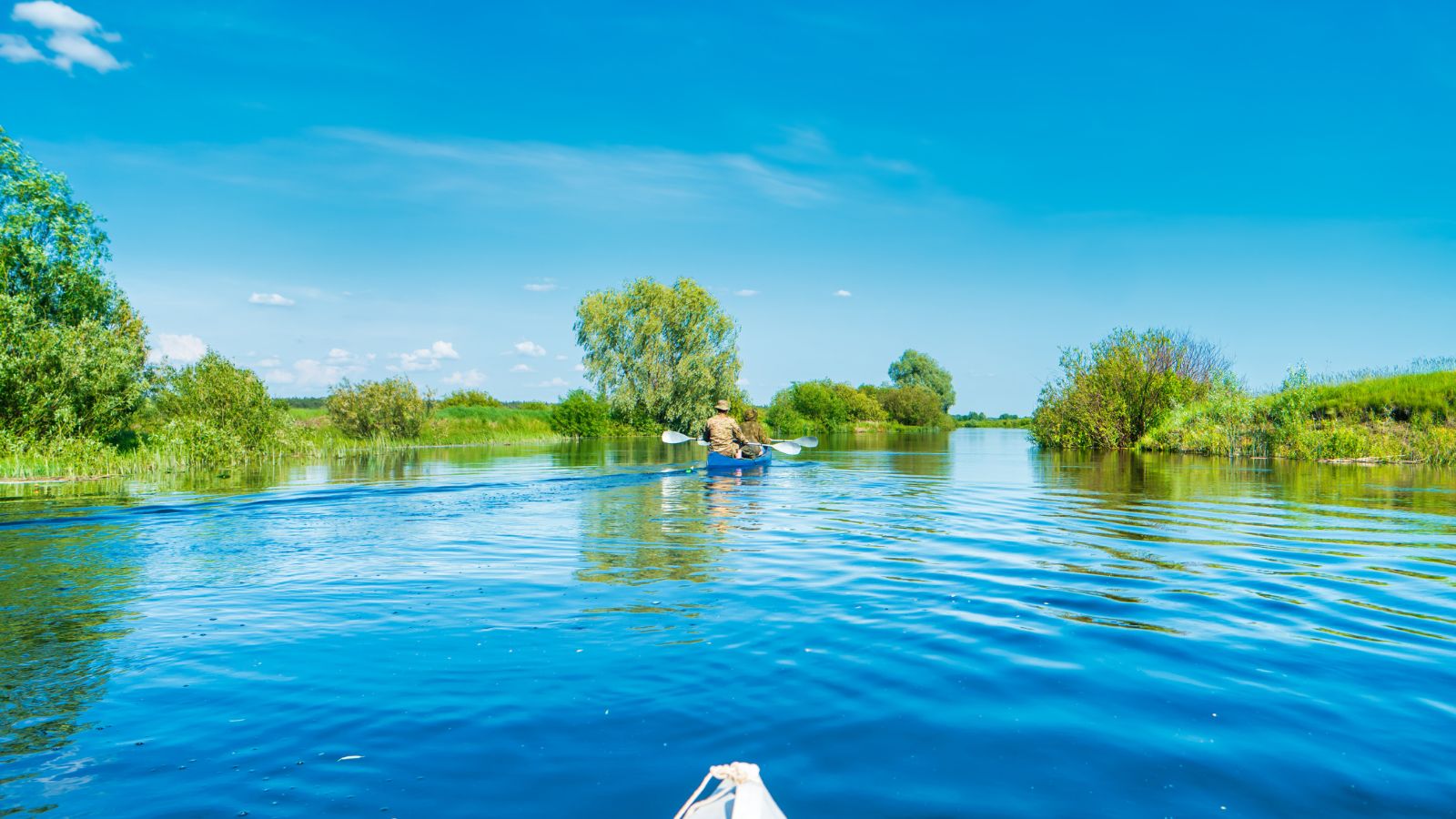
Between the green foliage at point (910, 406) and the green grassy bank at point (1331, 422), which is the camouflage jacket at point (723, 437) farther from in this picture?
the green foliage at point (910, 406)

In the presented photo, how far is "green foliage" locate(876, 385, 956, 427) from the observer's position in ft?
343

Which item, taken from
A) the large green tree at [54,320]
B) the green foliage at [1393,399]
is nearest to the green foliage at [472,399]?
the large green tree at [54,320]

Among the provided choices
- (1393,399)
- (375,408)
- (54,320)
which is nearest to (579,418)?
(375,408)

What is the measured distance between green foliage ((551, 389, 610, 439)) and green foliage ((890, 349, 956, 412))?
68852 mm

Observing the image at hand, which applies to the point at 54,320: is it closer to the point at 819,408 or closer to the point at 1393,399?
the point at 1393,399

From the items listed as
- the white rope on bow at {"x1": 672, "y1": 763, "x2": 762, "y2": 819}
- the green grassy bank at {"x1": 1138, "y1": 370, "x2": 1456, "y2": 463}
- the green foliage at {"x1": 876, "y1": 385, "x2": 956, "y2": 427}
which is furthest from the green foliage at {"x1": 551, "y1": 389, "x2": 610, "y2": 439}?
the white rope on bow at {"x1": 672, "y1": 763, "x2": 762, "y2": 819}

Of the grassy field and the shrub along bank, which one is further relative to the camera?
the shrub along bank

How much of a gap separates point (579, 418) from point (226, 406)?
2961cm

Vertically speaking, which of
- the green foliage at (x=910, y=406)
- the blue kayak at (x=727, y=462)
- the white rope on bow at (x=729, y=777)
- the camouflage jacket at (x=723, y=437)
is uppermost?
the green foliage at (x=910, y=406)

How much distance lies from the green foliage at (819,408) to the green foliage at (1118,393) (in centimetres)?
3873

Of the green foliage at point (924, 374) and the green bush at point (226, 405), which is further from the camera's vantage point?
the green foliage at point (924, 374)

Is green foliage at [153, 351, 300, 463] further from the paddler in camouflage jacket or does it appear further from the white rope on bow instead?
the white rope on bow

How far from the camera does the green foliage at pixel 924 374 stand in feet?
398

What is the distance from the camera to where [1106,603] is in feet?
24.7
